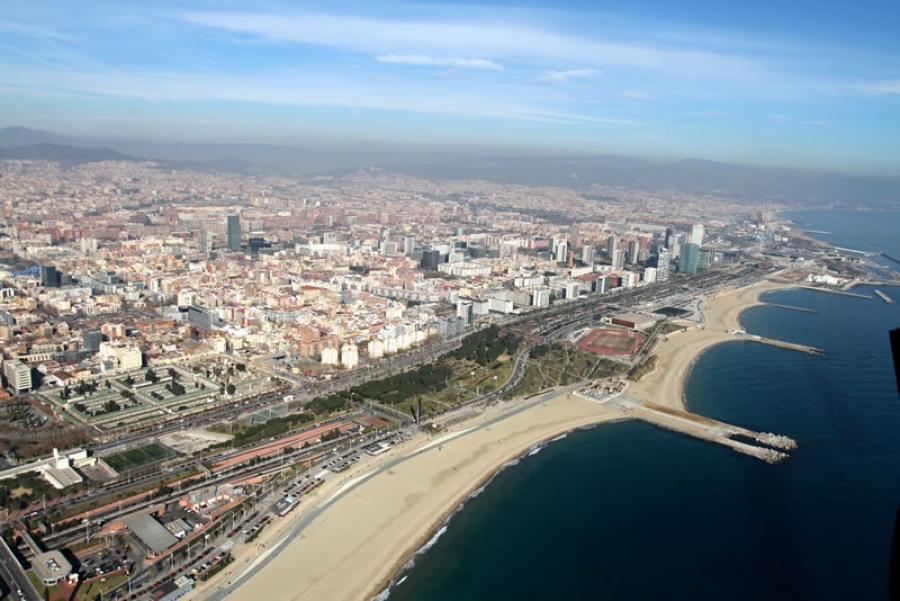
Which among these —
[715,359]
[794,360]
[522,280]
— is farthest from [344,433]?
[522,280]

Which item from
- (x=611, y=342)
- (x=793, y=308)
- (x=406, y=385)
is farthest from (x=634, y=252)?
(x=406, y=385)

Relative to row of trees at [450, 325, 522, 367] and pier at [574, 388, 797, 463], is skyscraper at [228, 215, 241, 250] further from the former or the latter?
pier at [574, 388, 797, 463]

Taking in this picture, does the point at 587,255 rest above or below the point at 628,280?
above

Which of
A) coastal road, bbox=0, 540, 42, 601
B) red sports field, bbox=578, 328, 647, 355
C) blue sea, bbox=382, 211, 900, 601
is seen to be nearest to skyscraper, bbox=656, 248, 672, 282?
red sports field, bbox=578, 328, 647, 355

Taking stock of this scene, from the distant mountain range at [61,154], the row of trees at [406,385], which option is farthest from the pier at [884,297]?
the distant mountain range at [61,154]

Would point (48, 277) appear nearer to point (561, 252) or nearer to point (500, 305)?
point (500, 305)

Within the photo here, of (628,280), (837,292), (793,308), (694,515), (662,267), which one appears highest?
(662,267)

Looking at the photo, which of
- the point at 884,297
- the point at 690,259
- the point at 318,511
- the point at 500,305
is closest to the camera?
the point at 318,511
